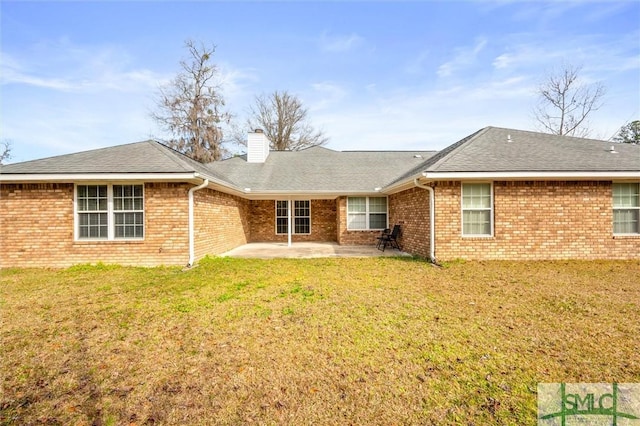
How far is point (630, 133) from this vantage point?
27.1 meters

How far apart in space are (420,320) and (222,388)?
9.17 feet

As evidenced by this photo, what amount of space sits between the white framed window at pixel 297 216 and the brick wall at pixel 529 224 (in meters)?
7.92

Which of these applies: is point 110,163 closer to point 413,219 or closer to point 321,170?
point 321,170

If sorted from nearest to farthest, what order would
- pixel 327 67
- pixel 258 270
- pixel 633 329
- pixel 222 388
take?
pixel 222 388 < pixel 633 329 < pixel 258 270 < pixel 327 67

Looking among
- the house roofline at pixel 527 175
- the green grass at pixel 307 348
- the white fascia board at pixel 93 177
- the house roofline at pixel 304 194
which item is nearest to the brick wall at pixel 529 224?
the house roofline at pixel 527 175

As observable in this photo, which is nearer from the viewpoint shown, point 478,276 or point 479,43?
point 478,276

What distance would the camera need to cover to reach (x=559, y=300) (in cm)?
502

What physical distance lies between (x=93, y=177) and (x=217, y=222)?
12.4ft

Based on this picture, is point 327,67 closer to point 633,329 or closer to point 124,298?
point 124,298

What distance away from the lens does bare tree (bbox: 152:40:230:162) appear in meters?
23.8

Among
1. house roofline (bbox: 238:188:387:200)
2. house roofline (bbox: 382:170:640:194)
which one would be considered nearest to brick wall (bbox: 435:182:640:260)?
house roofline (bbox: 382:170:640:194)

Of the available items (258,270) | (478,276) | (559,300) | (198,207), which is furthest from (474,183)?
(198,207)

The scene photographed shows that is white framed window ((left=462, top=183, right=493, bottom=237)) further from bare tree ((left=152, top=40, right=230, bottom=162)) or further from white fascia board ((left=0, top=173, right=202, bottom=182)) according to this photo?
bare tree ((left=152, top=40, right=230, bottom=162))

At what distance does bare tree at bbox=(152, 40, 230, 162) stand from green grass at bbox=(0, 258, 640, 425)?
64.6 feet
